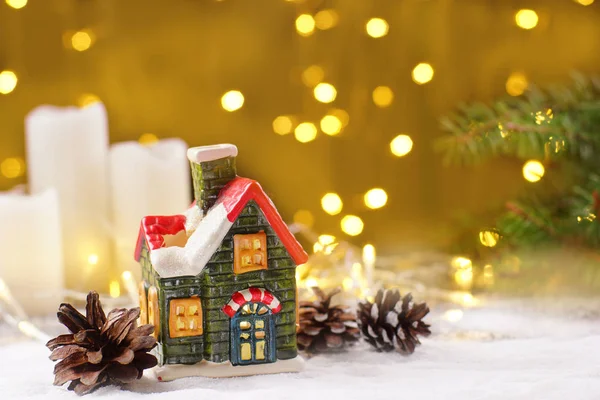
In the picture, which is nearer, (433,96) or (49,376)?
(49,376)

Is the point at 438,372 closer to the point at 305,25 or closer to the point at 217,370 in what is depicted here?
the point at 217,370

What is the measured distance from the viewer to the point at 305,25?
1.50 m

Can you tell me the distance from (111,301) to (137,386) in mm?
354

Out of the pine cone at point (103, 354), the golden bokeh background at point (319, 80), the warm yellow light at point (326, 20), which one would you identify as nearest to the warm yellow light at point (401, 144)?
the golden bokeh background at point (319, 80)

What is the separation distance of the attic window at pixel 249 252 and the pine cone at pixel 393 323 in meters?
0.18

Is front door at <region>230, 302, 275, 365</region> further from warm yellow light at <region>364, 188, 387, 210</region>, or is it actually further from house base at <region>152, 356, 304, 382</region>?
warm yellow light at <region>364, 188, 387, 210</region>

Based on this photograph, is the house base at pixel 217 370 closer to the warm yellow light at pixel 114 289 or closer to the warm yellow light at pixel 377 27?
the warm yellow light at pixel 114 289

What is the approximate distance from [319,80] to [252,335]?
2.40 feet

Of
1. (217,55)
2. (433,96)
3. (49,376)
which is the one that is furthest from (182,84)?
(49,376)

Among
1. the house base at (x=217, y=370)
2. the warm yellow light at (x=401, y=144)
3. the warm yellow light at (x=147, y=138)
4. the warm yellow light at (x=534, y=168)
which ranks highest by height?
the warm yellow light at (x=147, y=138)

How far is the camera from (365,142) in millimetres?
1532

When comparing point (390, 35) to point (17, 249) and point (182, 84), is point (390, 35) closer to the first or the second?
point (182, 84)

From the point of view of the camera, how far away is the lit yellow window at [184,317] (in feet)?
2.83

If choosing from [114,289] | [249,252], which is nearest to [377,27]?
[114,289]
